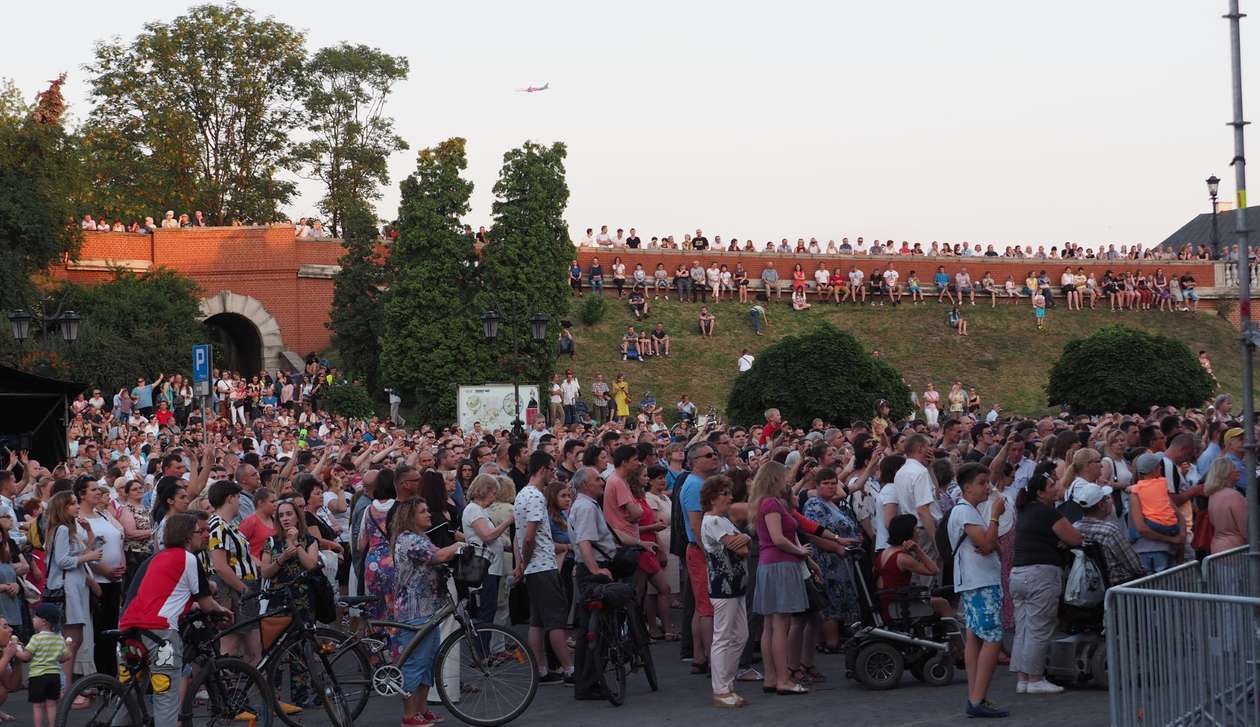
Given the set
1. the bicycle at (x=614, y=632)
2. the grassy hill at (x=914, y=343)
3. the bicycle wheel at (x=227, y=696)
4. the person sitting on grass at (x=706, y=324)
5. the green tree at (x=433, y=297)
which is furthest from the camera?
the person sitting on grass at (x=706, y=324)

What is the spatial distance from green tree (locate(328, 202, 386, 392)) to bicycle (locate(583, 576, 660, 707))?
36.2 meters

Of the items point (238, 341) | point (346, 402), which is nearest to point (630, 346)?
point (346, 402)

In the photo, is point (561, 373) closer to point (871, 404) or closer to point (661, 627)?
point (871, 404)

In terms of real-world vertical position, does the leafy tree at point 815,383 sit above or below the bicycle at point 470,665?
above

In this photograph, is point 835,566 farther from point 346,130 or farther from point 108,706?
point 346,130

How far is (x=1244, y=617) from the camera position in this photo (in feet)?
24.1

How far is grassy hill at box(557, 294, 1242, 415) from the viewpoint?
49781 mm

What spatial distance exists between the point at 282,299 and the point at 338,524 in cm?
3857

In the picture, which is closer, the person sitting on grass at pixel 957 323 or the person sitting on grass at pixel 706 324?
the person sitting on grass at pixel 706 324

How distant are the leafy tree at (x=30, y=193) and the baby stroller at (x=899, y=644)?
1377 inches

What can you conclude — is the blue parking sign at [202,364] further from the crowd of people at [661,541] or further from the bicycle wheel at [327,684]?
the bicycle wheel at [327,684]

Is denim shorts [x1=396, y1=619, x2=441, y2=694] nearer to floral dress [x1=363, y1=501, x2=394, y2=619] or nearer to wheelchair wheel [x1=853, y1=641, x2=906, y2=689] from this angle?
floral dress [x1=363, y1=501, x2=394, y2=619]

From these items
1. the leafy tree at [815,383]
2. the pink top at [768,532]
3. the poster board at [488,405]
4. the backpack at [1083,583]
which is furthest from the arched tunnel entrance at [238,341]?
the backpack at [1083,583]

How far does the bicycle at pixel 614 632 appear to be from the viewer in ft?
37.3
